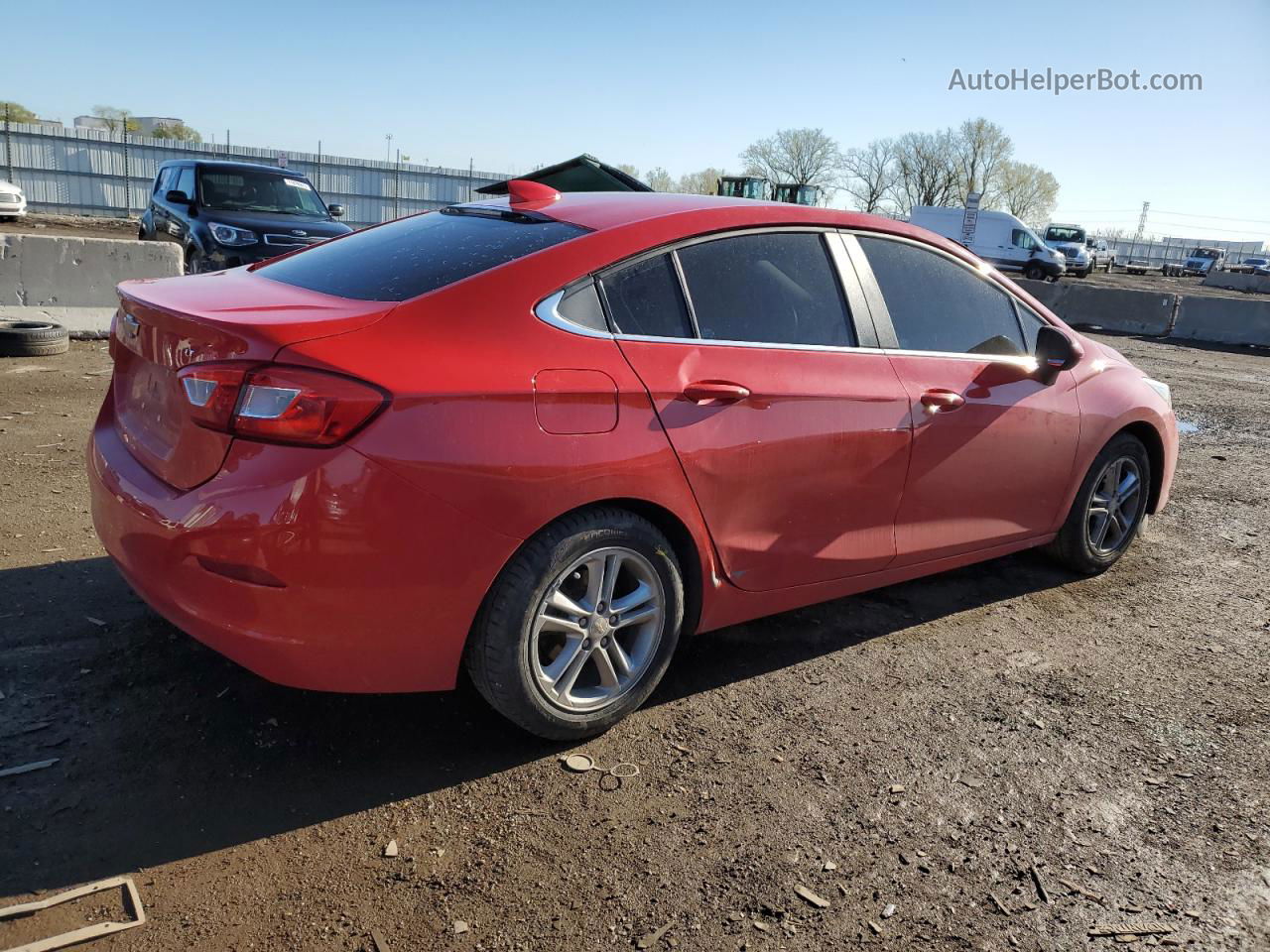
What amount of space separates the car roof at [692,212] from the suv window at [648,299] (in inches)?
6.8

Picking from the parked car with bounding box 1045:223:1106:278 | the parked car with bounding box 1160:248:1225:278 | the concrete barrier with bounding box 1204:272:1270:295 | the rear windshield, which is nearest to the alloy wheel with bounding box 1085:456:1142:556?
the rear windshield

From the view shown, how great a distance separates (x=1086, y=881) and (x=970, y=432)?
5.70ft

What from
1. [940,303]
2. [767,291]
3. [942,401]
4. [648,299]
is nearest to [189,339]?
[648,299]

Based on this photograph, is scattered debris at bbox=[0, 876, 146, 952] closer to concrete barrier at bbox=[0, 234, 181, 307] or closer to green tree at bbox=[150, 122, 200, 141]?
concrete barrier at bbox=[0, 234, 181, 307]

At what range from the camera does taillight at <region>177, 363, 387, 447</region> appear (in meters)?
2.35

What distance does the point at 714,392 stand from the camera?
2959mm

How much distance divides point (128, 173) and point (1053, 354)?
1436 inches

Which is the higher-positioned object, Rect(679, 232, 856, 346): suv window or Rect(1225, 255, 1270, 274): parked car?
Rect(1225, 255, 1270, 274): parked car

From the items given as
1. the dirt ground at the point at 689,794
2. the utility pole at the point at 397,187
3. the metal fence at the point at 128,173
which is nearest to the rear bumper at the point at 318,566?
the dirt ground at the point at 689,794

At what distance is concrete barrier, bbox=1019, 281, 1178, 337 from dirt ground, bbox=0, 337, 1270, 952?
15.8 metres

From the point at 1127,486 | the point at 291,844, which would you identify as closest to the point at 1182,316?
the point at 1127,486

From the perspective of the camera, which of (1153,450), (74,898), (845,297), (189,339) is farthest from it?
(1153,450)

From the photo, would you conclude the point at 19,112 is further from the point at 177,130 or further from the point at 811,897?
the point at 811,897

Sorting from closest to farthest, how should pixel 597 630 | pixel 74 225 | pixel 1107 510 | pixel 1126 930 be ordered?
pixel 1126 930 → pixel 597 630 → pixel 1107 510 → pixel 74 225
